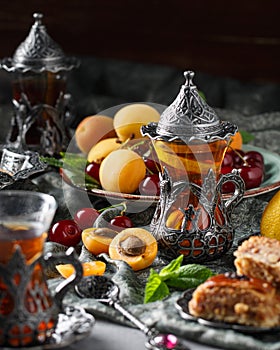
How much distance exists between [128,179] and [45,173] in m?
0.33

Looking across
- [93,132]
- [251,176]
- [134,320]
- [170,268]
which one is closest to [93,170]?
[93,132]

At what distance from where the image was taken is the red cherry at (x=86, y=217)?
1.40 meters

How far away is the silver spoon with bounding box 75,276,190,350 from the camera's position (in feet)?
3.19

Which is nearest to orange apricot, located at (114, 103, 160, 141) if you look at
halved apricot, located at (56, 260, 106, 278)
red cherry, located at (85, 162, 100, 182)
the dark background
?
red cherry, located at (85, 162, 100, 182)

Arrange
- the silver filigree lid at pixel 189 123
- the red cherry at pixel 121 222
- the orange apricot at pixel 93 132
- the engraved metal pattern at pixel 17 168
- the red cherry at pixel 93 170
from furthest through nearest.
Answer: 1. the orange apricot at pixel 93 132
2. the red cherry at pixel 93 170
3. the engraved metal pattern at pixel 17 168
4. the red cherry at pixel 121 222
5. the silver filigree lid at pixel 189 123

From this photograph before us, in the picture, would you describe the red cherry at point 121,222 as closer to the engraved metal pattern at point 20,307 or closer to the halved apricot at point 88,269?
the halved apricot at point 88,269

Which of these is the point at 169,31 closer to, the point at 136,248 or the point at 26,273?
the point at 136,248

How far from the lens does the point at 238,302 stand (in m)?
0.99

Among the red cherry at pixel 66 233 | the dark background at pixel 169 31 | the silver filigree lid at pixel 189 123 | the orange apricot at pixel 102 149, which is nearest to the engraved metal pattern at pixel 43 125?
the orange apricot at pixel 102 149

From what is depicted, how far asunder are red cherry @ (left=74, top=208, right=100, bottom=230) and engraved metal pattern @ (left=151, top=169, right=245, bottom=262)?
0.55 ft

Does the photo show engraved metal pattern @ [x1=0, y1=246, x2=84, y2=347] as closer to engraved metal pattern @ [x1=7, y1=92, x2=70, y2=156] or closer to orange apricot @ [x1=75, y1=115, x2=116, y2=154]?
orange apricot @ [x1=75, y1=115, x2=116, y2=154]

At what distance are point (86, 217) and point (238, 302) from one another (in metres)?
0.48

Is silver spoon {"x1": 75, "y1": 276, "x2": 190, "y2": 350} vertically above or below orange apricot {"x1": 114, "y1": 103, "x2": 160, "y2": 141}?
below

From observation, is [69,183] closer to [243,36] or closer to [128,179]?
[128,179]
